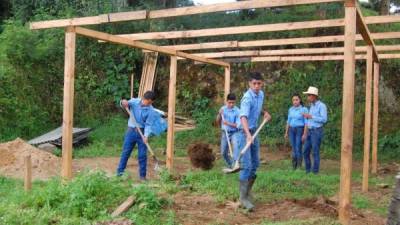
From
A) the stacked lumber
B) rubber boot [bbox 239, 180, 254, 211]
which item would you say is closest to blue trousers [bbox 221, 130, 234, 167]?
rubber boot [bbox 239, 180, 254, 211]

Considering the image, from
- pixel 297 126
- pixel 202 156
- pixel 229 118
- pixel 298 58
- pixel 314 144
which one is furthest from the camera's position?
pixel 298 58

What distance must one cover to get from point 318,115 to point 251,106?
13.4 ft

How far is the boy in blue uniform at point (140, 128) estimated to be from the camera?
902 cm

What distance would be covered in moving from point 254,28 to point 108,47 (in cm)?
1093

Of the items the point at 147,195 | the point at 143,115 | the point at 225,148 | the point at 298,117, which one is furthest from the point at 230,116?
the point at 147,195

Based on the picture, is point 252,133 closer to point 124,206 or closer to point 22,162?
point 124,206

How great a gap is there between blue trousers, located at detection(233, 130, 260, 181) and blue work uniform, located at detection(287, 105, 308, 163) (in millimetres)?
4269

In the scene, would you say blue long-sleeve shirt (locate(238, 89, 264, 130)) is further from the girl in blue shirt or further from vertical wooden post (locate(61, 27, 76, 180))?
the girl in blue shirt

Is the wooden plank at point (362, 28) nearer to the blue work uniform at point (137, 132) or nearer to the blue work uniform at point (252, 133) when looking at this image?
the blue work uniform at point (252, 133)

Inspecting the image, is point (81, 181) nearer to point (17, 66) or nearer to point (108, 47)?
point (17, 66)

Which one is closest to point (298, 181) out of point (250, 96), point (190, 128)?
point (250, 96)

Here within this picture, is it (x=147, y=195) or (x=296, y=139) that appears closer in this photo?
(x=147, y=195)

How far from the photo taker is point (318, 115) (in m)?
10.7

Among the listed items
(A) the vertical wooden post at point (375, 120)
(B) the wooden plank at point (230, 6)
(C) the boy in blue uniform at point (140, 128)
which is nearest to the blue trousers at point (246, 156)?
(B) the wooden plank at point (230, 6)
